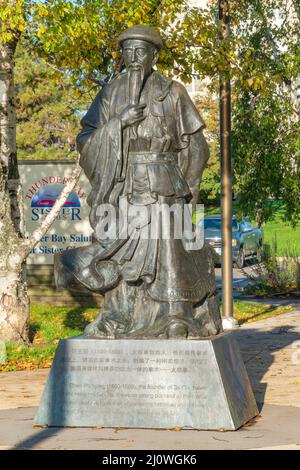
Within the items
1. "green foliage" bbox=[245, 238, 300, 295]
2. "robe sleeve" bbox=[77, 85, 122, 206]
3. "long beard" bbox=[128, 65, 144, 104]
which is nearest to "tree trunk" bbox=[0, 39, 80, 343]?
"robe sleeve" bbox=[77, 85, 122, 206]

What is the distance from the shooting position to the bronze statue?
31.4 ft

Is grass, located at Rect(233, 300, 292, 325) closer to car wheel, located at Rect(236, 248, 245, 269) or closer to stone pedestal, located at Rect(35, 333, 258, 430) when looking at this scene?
stone pedestal, located at Rect(35, 333, 258, 430)

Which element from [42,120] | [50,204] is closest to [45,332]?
[50,204]

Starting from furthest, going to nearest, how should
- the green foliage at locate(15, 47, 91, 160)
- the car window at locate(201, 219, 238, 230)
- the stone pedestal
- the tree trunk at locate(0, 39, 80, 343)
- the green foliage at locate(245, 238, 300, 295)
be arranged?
1. the green foliage at locate(15, 47, 91, 160)
2. the car window at locate(201, 219, 238, 230)
3. the green foliage at locate(245, 238, 300, 295)
4. the tree trunk at locate(0, 39, 80, 343)
5. the stone pedestal

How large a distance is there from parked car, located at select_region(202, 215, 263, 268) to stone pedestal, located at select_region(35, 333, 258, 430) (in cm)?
2219

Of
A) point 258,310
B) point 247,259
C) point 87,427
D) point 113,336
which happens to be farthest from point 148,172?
point 247,259

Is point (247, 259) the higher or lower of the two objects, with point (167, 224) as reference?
lower

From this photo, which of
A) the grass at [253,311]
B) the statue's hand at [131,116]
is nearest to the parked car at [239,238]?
the grass at [253,311]

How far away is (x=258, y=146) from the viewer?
21.3m

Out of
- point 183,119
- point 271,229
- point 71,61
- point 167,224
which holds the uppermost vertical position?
point 71,61

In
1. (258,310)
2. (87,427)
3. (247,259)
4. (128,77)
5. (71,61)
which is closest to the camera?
(87,427)

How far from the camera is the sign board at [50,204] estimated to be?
21188mm

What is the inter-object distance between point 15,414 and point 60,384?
102 centimetres

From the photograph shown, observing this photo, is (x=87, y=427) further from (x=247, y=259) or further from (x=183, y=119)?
(x=247, y=259)
